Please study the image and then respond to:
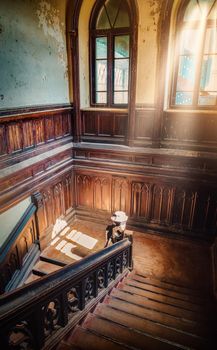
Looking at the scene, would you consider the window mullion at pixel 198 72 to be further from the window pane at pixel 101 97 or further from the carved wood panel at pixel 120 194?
the carved wood panel at pixel 120 194

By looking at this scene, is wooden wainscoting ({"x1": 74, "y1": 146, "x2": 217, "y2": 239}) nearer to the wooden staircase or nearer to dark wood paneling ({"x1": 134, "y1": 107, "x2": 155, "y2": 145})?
dark wood paneling ({"x1": 134, "y1": 107, "x2": 155, "y2": 145})

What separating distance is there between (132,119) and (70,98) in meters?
1.61

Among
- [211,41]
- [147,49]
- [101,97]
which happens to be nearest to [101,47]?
[101,97]

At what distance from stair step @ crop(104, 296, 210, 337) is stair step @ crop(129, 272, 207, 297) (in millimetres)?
1106

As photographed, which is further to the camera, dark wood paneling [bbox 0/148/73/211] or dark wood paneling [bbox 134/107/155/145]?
dark wood paneling [bbox 134/107/155/145]

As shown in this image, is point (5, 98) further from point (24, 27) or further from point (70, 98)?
point (70, 98)

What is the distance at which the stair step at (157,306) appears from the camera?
355cm

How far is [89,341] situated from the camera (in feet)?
7.38

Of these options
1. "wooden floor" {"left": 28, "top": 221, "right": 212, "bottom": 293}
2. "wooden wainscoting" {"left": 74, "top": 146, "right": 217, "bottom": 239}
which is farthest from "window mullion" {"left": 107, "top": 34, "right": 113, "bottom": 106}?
"wooden floor" {"left": 28, "top": 221, "right": 212, "bottom": 293}

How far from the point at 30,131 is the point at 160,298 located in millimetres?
3736

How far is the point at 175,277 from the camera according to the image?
4.84 meters

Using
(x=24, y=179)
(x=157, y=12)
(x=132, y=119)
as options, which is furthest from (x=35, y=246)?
(x=157, y=12)

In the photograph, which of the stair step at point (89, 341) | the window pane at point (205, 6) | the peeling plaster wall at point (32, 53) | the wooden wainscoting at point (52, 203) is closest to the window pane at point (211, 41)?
the window pane at point (205, 6)

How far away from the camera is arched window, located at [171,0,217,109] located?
495 centimetres
